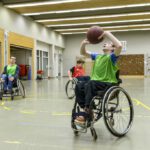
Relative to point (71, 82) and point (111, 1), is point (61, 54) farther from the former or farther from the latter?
point (71, 82)

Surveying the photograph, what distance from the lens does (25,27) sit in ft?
67.3

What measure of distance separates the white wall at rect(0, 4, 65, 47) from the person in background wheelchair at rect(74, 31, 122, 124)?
567 inches

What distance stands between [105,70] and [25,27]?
707 inches

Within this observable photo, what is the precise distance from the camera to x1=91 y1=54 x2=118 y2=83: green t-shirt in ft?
11.1

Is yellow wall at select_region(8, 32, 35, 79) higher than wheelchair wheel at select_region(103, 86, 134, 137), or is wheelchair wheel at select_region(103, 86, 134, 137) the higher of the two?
yellow wall at select_region(8, 32, 35, 79)

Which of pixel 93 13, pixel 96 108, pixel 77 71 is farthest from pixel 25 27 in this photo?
pixel 96 108

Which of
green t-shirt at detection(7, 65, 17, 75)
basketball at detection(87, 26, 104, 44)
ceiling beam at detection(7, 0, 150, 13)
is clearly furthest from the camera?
ceiling beam at detection(7, 0, 150, 13)

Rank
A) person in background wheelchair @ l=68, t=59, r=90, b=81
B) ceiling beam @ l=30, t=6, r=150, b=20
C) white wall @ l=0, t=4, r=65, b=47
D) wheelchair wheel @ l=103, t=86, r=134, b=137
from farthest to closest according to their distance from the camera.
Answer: ceiling beam @ l=30, t=6, r=150, b=20, white wall @ l=0, t=4, r=65, b=47, person in background wheelchair @ l=68, t=59, r=90, b=81, wheelchair wheel @ l=103, t=86, r=134, b=137

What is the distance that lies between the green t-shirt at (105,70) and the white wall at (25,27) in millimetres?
14423

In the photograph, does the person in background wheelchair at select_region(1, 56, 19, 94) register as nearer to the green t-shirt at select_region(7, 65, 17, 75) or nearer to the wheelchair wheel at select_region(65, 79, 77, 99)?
the green t-shirt at select_region(7, 65, 17, 75)

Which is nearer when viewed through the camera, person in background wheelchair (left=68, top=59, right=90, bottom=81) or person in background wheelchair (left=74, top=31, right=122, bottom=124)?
person in background wheelchair (left=74, top=31, right=122, bottom=124)

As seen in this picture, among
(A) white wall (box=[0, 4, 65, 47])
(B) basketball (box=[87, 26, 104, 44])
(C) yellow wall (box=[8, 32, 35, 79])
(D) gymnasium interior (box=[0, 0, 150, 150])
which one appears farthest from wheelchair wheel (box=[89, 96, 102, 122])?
(C) yellow wall (box=[8, 32, 35, 79])

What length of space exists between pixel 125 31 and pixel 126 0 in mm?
13443

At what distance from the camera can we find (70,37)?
31.2 m
